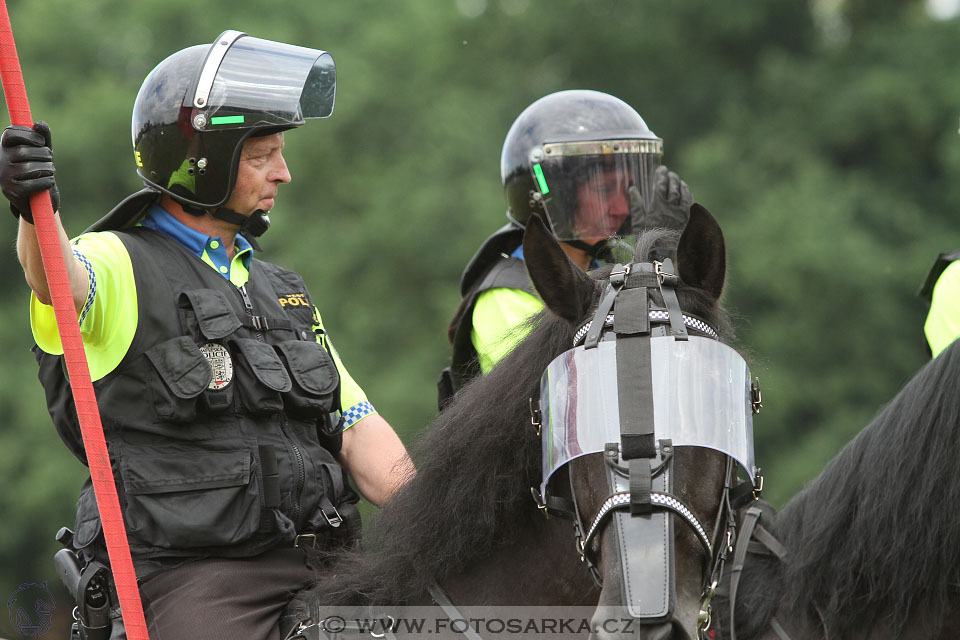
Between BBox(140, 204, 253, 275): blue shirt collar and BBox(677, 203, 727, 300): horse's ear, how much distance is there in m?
1.59

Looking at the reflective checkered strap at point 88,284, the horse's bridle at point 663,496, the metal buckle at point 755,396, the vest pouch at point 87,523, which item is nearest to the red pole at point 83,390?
the reflective checkered strap at point 88,284

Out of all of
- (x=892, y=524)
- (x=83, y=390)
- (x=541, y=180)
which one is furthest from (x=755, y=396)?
(x=541, y=180)

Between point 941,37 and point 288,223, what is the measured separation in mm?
9622

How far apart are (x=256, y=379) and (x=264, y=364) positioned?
2.2 inches

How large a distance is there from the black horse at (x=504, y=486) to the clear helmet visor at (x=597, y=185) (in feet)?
5.91

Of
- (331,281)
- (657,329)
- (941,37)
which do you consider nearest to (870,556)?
(657,329)

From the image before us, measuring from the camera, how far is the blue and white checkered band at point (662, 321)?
9.49 ft

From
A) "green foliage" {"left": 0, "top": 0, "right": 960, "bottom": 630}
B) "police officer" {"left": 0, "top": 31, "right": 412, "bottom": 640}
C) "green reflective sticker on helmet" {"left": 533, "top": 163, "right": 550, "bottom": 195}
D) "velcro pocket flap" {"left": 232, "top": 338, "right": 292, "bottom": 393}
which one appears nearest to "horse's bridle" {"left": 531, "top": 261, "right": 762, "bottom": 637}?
"police officer" {"left": 0, "top": 31, "right": 412, "bottom": 640}

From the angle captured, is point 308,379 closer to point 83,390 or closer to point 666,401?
point 83,390

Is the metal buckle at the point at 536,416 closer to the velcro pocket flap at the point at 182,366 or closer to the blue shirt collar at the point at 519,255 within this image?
the velcro pocket flap at the point at 182,366

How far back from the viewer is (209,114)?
3836 mm

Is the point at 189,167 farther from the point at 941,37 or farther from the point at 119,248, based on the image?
the point at 941,37

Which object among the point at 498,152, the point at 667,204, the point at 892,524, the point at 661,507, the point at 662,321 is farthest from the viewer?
the point at 498,152

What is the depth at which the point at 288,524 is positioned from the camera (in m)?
3.55
